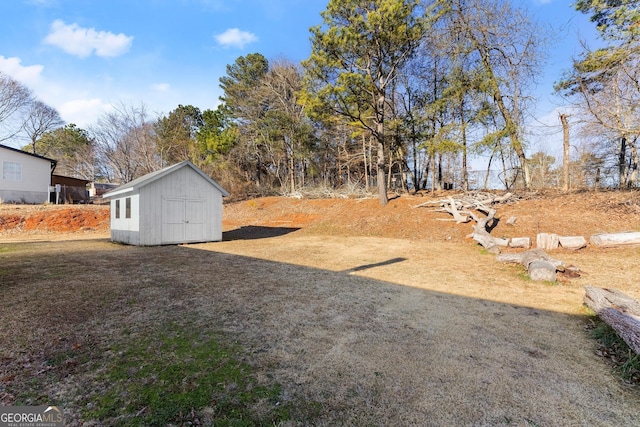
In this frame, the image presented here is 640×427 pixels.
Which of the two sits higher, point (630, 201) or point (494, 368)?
point (630, 201)

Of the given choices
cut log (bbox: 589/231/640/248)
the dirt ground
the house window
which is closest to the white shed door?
the dirt ground

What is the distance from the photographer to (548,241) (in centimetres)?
788

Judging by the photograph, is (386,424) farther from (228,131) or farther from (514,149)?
(228,131)

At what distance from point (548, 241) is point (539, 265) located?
10.7 ft

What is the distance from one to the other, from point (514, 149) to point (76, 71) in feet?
77.2

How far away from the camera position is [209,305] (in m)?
4.04

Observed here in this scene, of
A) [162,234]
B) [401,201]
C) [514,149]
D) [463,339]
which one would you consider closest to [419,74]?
[514,149]

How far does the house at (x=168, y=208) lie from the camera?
10.2 m

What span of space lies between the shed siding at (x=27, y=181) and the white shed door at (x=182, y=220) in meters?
16.2

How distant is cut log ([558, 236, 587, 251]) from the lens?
7562 mm

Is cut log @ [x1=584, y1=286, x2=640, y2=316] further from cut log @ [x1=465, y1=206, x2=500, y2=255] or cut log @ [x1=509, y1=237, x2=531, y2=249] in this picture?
cut log @ [x1=509, y1=237, x2=531, y2=249]

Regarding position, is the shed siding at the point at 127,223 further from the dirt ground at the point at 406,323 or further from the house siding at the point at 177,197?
the dirt ground at the point at 406,323

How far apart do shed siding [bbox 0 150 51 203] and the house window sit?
8 cm

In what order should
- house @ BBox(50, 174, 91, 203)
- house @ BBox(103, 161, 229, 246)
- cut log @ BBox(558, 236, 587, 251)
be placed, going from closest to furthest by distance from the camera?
cut log @ BBox(558, 236, 587, 251) → house @ BBox(103, 161, 229, 246) → house @ BBox(50, 174, 91, 203)
